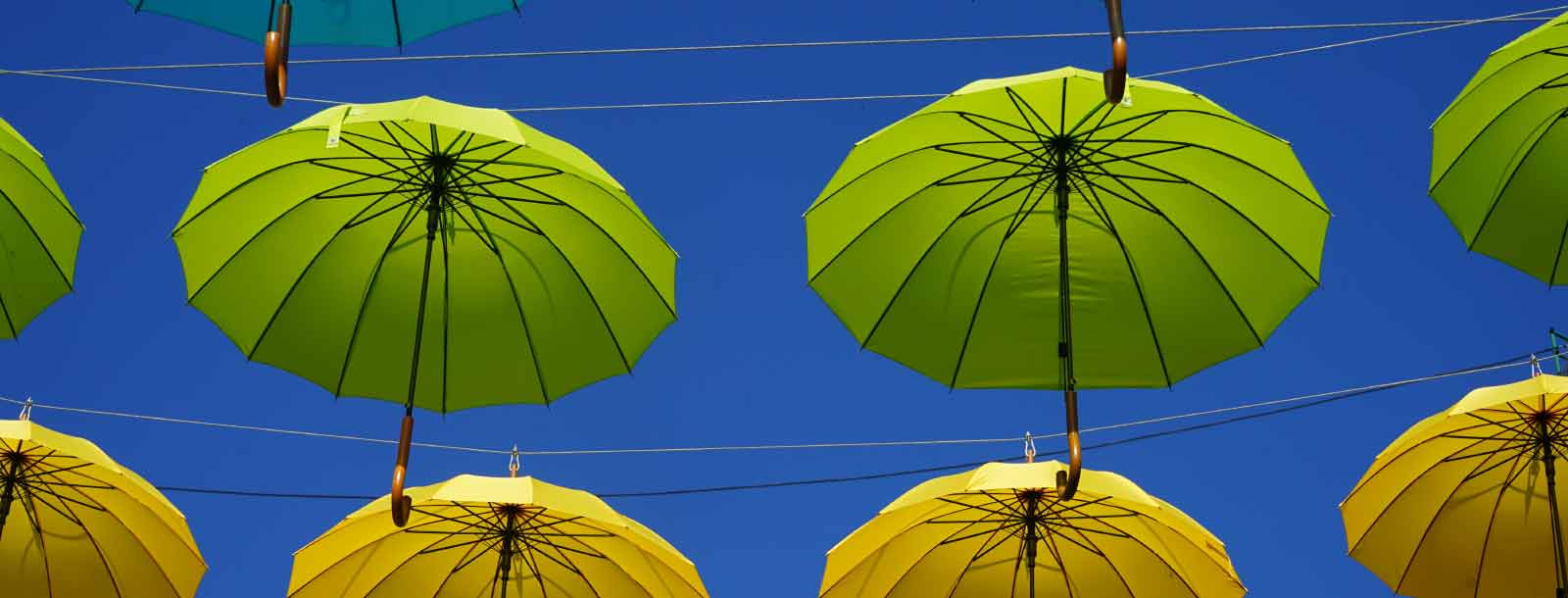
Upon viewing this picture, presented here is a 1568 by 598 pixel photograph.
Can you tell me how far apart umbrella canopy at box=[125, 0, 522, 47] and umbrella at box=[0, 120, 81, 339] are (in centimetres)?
171

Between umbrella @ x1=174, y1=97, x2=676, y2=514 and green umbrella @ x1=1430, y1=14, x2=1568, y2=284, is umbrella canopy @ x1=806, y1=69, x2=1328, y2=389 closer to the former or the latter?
green umbrella @ x1=1430, y1=14, x2=1568, y2=284

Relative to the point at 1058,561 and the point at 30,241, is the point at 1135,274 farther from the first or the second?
the point at 30,241

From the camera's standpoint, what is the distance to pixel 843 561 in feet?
46.4

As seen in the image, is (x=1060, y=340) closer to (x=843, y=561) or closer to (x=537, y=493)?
(x=843, y=561)

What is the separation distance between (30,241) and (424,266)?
2.63 meters

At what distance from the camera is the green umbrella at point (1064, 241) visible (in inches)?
467

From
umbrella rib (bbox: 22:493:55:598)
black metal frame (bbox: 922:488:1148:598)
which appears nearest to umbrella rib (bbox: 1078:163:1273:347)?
black metal frame (bbox: 922:488:1148:598)

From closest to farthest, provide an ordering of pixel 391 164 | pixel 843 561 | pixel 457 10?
pixel 457 10, pixel 391 164, pixel 843 561

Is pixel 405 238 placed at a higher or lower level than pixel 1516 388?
higher

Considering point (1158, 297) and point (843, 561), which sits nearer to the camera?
point (1158, 297)

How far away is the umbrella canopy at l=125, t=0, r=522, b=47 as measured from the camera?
36.7ft

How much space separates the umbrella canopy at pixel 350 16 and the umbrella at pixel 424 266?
0.86 metres

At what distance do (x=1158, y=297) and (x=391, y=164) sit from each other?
5.11 metres

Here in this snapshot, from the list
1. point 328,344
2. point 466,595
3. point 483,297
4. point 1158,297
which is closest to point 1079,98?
point 1158,297
